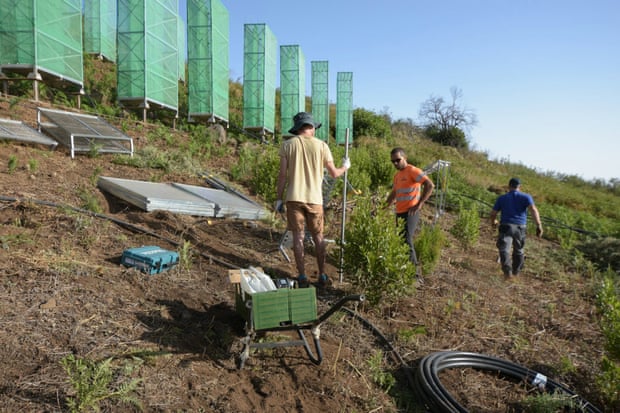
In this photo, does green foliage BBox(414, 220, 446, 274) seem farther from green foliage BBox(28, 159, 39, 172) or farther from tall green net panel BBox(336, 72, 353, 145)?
tall green net panel BBox(336, 72, 353, 145)

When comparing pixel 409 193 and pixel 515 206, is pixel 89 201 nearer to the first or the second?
pixel 409 193

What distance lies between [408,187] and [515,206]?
2177 millimetres

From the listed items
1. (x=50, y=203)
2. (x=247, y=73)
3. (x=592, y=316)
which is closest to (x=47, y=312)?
(x=50, y=203)

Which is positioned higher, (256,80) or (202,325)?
(256,80)

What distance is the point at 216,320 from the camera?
3105 mm

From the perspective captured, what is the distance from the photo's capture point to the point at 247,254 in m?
4.90

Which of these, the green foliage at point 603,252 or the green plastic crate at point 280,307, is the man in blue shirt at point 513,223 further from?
the green plastic crate at point 280,307

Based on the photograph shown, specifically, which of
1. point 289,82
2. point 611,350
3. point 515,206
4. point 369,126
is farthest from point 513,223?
point 369,126

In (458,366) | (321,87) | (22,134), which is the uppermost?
(321,87)

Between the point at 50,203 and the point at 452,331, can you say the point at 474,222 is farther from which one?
the point at 50,203

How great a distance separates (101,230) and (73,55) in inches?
336

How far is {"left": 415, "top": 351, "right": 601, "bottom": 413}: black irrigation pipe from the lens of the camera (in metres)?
2.67

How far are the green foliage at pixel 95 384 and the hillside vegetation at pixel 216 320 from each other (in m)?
0.01

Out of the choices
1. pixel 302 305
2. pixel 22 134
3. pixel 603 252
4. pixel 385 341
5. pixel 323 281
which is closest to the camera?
pixel 302 305
